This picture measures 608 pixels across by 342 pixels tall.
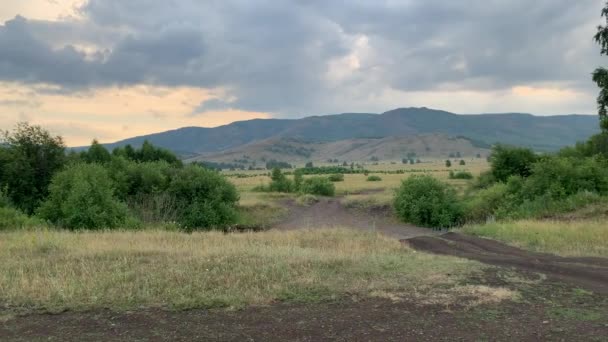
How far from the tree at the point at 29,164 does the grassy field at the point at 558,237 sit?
28.4 metres

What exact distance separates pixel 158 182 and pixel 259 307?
32548 millimetres

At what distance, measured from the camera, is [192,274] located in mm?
10508

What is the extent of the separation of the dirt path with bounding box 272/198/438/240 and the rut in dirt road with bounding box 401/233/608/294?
52.7 feet

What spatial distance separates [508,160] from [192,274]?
38.5 m

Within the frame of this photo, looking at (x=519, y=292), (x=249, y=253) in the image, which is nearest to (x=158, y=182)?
(x=249, y=253)

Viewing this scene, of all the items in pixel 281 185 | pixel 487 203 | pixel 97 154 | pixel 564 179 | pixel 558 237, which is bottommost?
pixel 487 203

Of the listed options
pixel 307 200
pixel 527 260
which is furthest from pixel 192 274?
pixel 307 200

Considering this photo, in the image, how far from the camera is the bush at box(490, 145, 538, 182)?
137 feet

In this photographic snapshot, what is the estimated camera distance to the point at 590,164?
1251 inches

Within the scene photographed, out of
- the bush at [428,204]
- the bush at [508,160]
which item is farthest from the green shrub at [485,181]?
the bush at [428,204]

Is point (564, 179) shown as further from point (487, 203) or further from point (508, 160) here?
point (508, 160)

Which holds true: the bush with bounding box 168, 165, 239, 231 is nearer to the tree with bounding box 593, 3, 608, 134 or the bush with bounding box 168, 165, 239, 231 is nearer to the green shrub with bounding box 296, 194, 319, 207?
the green shrub with bounding box 296, 194, 319, 207

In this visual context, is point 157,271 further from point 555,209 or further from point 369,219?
point 369,219

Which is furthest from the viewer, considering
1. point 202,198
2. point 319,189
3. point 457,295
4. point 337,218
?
point 319,189
